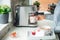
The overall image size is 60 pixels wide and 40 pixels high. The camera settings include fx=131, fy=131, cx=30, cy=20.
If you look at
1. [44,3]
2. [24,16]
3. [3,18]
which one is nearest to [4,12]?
[3,18]

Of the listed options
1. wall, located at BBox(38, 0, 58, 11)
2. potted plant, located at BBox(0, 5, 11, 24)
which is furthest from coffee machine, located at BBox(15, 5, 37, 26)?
wall, located at BBox(38, 0, 58, 11)

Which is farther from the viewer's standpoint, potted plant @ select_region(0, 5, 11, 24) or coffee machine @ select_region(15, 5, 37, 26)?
coffee machine @ select_region(15, 5, 37, 26)

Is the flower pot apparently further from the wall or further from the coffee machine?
the wall

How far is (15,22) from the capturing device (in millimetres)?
1484

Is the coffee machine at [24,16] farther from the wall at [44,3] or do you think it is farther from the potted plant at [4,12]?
the wall at [44,3]

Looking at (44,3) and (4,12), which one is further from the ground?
(44,3)

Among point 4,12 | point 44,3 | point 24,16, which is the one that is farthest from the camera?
point 44,3

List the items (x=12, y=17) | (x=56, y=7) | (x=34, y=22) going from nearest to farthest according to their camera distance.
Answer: (x=34, y=22), (x=12, y=17), (x=56, y=7)

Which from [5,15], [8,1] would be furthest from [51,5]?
[5,15]

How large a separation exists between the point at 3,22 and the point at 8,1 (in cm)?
28

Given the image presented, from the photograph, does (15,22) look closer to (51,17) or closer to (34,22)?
(34,22)

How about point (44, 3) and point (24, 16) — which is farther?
point (44, 3)

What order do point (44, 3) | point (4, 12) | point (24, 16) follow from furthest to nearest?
point (44, 3) → point (24, 16) → point (4, 12)

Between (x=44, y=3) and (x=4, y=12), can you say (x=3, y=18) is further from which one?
Answer: (x=44, y=3)
